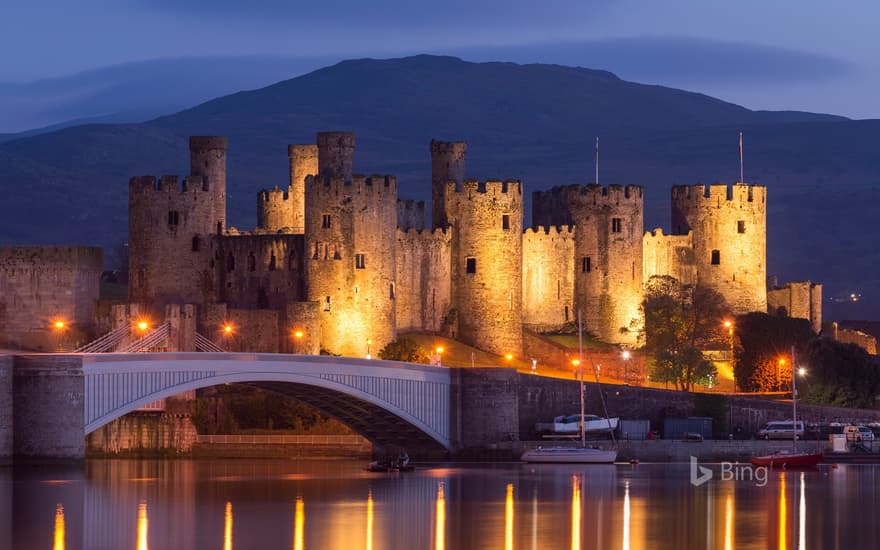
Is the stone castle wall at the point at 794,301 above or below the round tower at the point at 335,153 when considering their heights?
below

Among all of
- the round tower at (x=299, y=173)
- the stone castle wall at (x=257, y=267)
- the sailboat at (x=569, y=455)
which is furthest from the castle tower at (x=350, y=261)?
the sailboat at (x=569, y=455)

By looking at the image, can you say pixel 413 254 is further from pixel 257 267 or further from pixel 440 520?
pixel 440 520

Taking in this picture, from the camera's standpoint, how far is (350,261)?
10450 cm

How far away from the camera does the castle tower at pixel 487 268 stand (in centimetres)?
11050

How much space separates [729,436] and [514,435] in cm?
1083

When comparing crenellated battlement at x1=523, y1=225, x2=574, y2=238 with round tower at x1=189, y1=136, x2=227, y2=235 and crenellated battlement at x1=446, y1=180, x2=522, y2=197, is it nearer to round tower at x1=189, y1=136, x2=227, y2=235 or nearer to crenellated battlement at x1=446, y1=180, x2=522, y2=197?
crenellated battlement at x1=446, y1=180, x2=522, y2=197

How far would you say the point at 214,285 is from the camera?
355ft

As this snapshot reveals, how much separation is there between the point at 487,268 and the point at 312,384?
25961mm

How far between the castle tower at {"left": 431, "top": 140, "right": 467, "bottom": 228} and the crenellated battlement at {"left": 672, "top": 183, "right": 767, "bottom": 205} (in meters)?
12.9

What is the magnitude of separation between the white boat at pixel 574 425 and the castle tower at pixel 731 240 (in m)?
23.1

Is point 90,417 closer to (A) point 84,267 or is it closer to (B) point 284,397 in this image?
(B) point 284,397

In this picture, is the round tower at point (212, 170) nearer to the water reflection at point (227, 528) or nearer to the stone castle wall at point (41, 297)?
the stone castle wall at point (41, 297)

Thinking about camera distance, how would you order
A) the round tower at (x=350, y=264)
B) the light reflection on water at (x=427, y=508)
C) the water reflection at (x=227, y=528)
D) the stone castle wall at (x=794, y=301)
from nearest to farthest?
the water reflection at (x=227, y=528)
the light reflection on water at (x=427, y=508)
the round tower at (x=350, y=264)
the stone castle wall at (x=794, y=301)

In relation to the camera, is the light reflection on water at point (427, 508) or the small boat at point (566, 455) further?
the small boat at point (566, 455)
